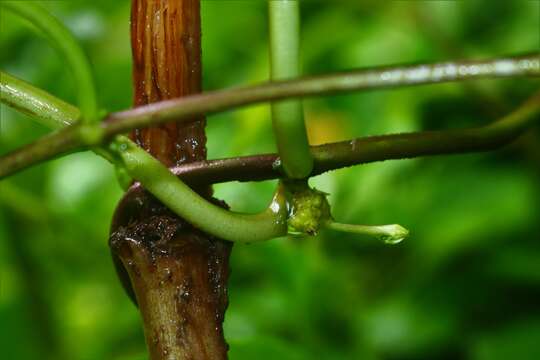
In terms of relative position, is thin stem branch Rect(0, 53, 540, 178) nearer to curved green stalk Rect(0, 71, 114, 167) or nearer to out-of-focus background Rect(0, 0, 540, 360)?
curved green stalk Rect(0, 71, 114, 167)

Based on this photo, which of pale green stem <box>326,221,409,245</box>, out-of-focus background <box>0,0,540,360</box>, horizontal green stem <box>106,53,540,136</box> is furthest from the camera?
out-of-focus background <box>0,0,540,360</box>

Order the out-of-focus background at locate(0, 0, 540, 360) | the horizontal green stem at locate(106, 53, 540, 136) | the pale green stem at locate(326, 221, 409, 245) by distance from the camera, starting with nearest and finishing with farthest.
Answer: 1. the horizontal green stem at locate(106, 53, 540, 136)
2. the pale green stem at locate(326, 221, 409, 245)
3. the out-of-focus background at locate(0, 0, 540, 360)

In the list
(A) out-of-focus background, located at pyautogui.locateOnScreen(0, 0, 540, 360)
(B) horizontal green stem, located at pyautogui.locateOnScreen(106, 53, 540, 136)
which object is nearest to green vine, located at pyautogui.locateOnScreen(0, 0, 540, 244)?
(B) horizontal green stem, located at pyautogui.locateOnScreen(106, 53, 540, 136)

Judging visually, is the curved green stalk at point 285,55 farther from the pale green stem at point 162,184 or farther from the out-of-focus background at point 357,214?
the out-of-focus background at point 357,214

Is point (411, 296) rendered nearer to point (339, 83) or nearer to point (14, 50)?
point (14, 50)

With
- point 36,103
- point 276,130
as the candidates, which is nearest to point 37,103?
point 36,103

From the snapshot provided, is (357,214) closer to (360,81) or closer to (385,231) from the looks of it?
(385,231)
